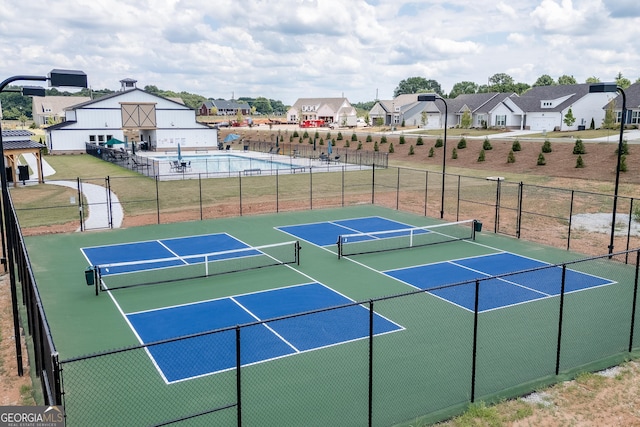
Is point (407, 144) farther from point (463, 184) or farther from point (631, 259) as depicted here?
point (631, 259)

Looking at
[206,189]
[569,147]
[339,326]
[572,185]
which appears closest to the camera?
[339,326]

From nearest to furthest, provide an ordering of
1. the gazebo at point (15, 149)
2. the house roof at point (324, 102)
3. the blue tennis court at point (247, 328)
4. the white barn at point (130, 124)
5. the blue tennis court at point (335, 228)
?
the blue tennis court at point (247, 328), the blue tennis court at point (335, 228), the gazebo at point (15, 149), the white barn at point (130, 124), the house roof at point (324, 102)

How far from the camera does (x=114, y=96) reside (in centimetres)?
6506

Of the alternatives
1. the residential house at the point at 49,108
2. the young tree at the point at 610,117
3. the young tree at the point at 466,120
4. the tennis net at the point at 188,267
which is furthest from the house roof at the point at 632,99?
the residential house at the point at 49,108

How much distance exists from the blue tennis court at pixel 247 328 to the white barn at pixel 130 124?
2197 inches

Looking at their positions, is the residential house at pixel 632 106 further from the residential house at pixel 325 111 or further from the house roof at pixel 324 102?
the house roof at pixel 324 102

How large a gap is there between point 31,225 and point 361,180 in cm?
2411

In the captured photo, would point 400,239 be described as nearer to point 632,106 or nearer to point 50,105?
point 632,106

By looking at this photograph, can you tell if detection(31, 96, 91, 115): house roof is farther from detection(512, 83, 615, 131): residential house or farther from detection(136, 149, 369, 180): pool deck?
detection(512, 83, 615, 131): residential house

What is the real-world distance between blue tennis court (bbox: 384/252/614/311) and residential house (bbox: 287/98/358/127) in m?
109

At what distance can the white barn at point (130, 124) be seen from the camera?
63688 mm

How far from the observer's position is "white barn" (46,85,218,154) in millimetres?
63688

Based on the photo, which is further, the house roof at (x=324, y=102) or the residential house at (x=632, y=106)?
the house roof at (x=324, y=102)

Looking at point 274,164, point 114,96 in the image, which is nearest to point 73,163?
point 114,96
